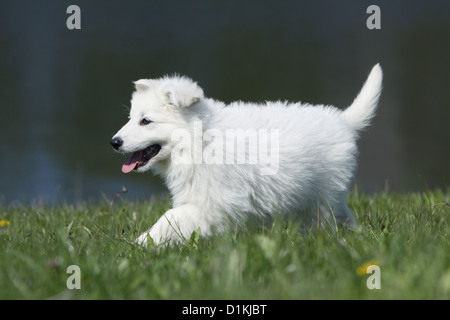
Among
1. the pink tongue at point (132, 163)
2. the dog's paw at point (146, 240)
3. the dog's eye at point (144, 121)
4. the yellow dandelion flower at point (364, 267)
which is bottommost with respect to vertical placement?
the yellow dandelion flower at point (364, 267)

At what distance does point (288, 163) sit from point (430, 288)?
5.90 ft

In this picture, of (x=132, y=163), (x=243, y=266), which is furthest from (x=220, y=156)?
(x=243, y=266)

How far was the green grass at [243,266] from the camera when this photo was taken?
6.87 feet

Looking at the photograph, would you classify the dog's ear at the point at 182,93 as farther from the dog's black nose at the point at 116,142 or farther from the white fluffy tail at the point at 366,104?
the white fluffy tail at the point at 366,104

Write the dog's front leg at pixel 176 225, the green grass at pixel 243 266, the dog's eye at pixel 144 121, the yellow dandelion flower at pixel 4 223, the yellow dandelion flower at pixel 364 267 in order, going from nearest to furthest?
1. the green grass at pixel 243 266
2. the yellow dandelion flower at pixel 364 267
3. the dog's front leg at pixel 176 225
4. the dog's eye at pixel 144 121
5. the yellow dandelion flower at pixel 4 223

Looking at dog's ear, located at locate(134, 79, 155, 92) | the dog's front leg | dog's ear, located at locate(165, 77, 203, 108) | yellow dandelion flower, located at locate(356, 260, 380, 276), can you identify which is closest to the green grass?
yellow dandelion flower, located at locate(356, 260, 380, 276)

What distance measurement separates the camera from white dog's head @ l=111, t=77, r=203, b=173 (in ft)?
11.7

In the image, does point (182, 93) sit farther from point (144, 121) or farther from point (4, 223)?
point (4, 223)

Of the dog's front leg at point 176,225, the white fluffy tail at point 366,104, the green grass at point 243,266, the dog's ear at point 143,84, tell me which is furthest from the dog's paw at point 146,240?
the white fluffy tail at point 366,104

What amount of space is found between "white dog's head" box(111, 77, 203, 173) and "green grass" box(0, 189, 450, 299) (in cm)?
63

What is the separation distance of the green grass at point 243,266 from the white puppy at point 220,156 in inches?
18.2

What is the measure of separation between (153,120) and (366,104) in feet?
5.43

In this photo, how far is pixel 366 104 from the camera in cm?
423
